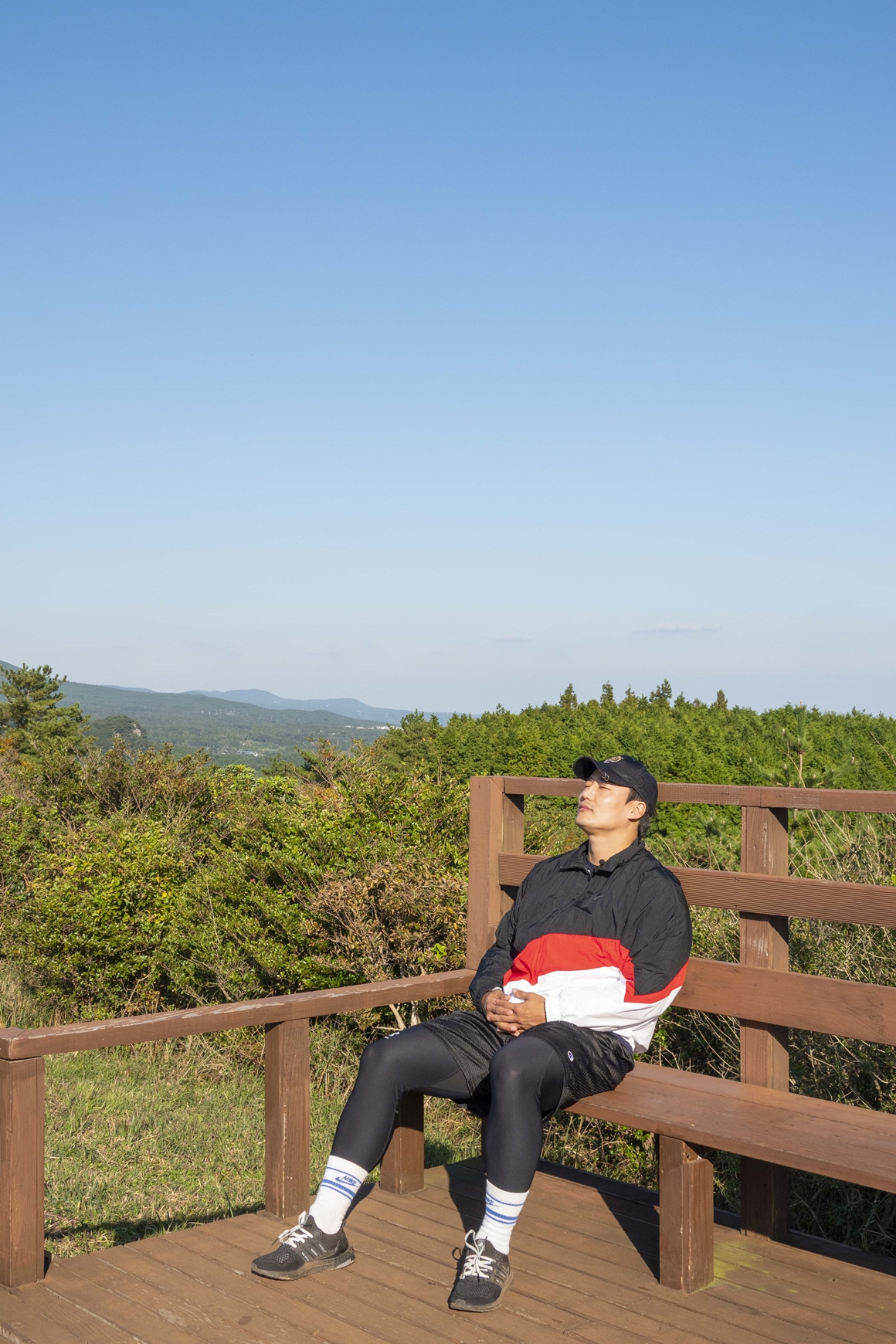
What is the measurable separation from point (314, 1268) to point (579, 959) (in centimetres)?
100

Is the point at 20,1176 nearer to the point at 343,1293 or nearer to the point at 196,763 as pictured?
the point at 343,1293

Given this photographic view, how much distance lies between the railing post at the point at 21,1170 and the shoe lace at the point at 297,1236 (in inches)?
21.9

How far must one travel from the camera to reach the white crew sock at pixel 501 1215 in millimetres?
2742

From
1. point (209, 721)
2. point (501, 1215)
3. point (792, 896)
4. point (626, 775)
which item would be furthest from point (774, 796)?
point (209, 721)

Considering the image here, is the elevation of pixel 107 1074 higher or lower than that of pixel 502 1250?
lower

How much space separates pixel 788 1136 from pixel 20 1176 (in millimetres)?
1738

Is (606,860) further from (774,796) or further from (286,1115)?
(286,1115)

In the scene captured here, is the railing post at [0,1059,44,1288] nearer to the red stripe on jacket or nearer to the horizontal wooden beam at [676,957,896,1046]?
the red stripe on jacket

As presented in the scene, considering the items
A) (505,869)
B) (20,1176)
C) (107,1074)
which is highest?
(505,869)

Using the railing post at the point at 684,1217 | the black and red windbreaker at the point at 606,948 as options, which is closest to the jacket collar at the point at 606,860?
the black and red windbreaker at the point at 606,948

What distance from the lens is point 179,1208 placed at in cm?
434

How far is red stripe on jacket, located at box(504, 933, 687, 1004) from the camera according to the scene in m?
3.12

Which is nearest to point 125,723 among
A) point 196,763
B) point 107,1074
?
point 196,763

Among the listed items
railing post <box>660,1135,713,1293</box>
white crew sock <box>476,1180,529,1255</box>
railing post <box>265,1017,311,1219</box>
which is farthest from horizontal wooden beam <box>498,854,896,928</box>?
railing post <box>265,1017,311,1219</box>
